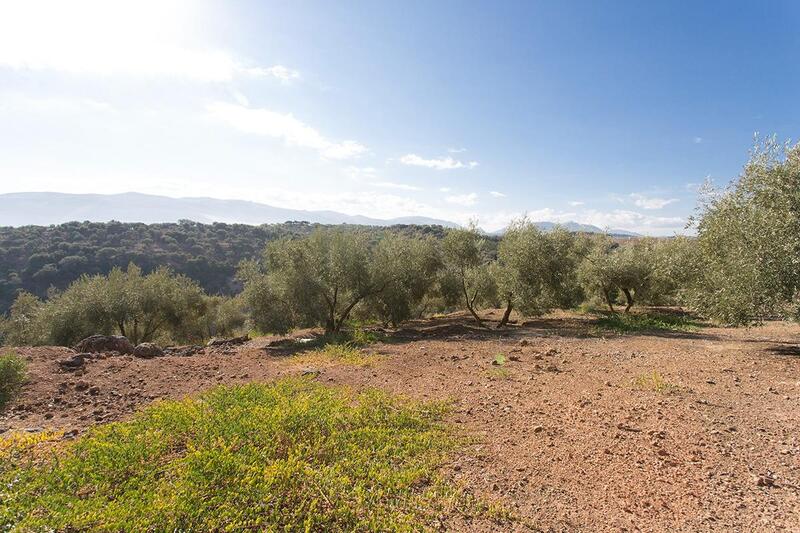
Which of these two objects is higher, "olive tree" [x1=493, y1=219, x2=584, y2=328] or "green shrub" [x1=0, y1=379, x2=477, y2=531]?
"olive tree" [x1=493, y1=219, x2=584, y2=328]

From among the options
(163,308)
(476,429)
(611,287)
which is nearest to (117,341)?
(163,308)

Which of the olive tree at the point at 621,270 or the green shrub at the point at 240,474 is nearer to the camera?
the green shrub at the point at 240,474

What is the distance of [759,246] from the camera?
33.7 feet

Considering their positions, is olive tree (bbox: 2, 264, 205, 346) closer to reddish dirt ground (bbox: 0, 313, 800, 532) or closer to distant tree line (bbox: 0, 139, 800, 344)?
distant tree line (bbox: 0, 139, 800, 344)

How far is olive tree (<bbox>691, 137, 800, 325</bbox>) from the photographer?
999 cm

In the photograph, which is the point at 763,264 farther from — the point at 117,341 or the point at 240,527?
the point at 117,341

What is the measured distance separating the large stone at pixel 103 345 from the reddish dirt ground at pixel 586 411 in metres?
1.30

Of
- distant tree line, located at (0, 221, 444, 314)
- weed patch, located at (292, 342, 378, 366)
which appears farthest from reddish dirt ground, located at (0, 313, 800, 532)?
distant tree line, located at (0, 221, 444, 314)

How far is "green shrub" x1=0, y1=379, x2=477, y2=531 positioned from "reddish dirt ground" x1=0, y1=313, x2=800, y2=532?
0.83 m

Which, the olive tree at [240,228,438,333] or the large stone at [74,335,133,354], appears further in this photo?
the olive tree at [240,228,438,333]

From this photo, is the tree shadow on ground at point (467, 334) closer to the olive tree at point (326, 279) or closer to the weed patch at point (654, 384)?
the olive tree at point (326, 279)

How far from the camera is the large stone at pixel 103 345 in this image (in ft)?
45.1

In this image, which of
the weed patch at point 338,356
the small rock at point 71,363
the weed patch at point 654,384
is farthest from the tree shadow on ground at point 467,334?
the weed patch at point 654,384

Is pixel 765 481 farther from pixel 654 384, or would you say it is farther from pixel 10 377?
pixel 10 377
